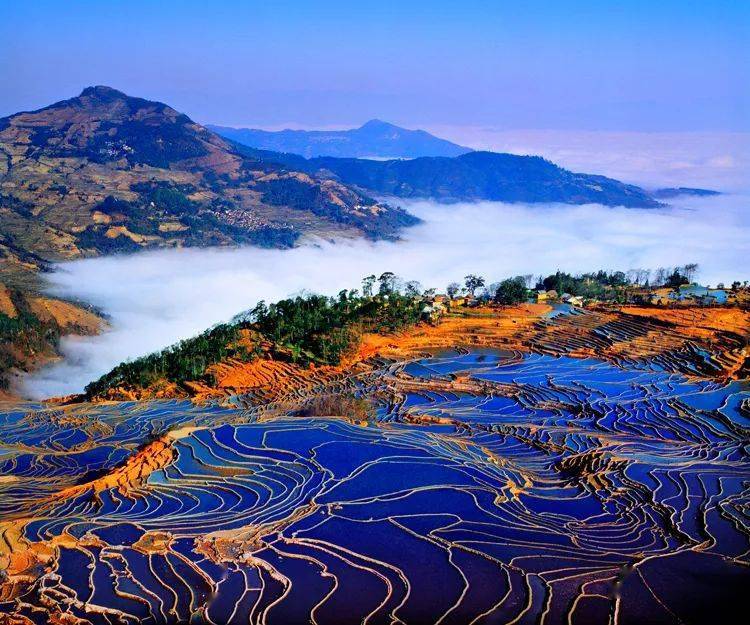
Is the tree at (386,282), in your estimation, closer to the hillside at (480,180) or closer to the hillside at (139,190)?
the hillside at (139,190)

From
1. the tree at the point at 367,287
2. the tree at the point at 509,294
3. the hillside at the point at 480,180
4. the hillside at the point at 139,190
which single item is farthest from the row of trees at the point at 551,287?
the hillside at the point at 480,180

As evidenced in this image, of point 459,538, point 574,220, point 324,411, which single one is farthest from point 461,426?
point 574,220

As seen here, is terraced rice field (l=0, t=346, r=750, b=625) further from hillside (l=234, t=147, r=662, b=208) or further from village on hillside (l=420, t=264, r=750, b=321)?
hillside (l=234, t=147, r=662, b=208)

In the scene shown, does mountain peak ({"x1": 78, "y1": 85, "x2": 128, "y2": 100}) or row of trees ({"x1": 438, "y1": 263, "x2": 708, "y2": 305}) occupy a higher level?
mountain peak ({"x1": 78, "y1": 85, "x2": 128, "y2": 100})

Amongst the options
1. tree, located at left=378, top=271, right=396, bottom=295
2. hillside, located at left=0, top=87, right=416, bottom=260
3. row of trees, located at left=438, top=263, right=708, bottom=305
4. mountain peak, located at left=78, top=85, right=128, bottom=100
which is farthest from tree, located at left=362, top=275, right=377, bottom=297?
mountain peak, located at left=78, top=85, right=128, bottom=100

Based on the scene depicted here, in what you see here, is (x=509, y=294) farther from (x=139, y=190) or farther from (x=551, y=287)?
(x=139, y=190)

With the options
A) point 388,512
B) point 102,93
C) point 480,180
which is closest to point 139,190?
point 102,93
